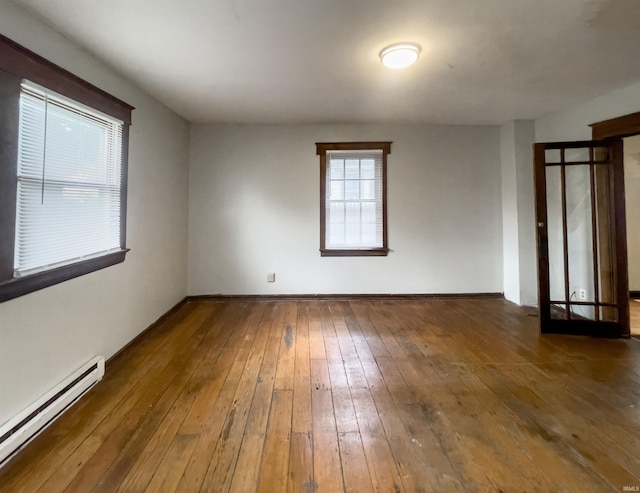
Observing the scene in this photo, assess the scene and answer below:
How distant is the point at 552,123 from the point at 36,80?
4.97 metres

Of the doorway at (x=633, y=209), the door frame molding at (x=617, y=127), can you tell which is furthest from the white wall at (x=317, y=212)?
the doorway at (x=633, y=209)

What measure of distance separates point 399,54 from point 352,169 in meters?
2.17

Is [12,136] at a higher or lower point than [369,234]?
higher

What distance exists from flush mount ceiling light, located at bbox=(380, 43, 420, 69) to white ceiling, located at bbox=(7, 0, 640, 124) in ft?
0.23

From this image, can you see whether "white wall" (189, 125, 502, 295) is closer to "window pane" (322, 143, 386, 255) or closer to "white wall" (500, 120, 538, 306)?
"window pane" (322, 143, 386, 255)

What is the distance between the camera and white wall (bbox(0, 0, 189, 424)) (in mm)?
1821

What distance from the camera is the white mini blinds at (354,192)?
4500mm

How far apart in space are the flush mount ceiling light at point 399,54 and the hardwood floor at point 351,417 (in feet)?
7.71

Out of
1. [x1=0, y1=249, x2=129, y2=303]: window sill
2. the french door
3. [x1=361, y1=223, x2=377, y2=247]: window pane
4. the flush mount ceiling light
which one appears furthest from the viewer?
[x1=361, y1=223, x2=377, y2=247]: window pane

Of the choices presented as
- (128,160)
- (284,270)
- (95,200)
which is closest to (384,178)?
(284,270)

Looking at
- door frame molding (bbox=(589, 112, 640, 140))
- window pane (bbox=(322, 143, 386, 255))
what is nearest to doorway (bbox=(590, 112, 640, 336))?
door frame molding (bbox=(589, 112, 640, 140))

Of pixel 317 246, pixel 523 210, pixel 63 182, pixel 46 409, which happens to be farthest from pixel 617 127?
pixel 46 409

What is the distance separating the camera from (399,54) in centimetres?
238

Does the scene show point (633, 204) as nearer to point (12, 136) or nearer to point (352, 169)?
point (352, 169)
